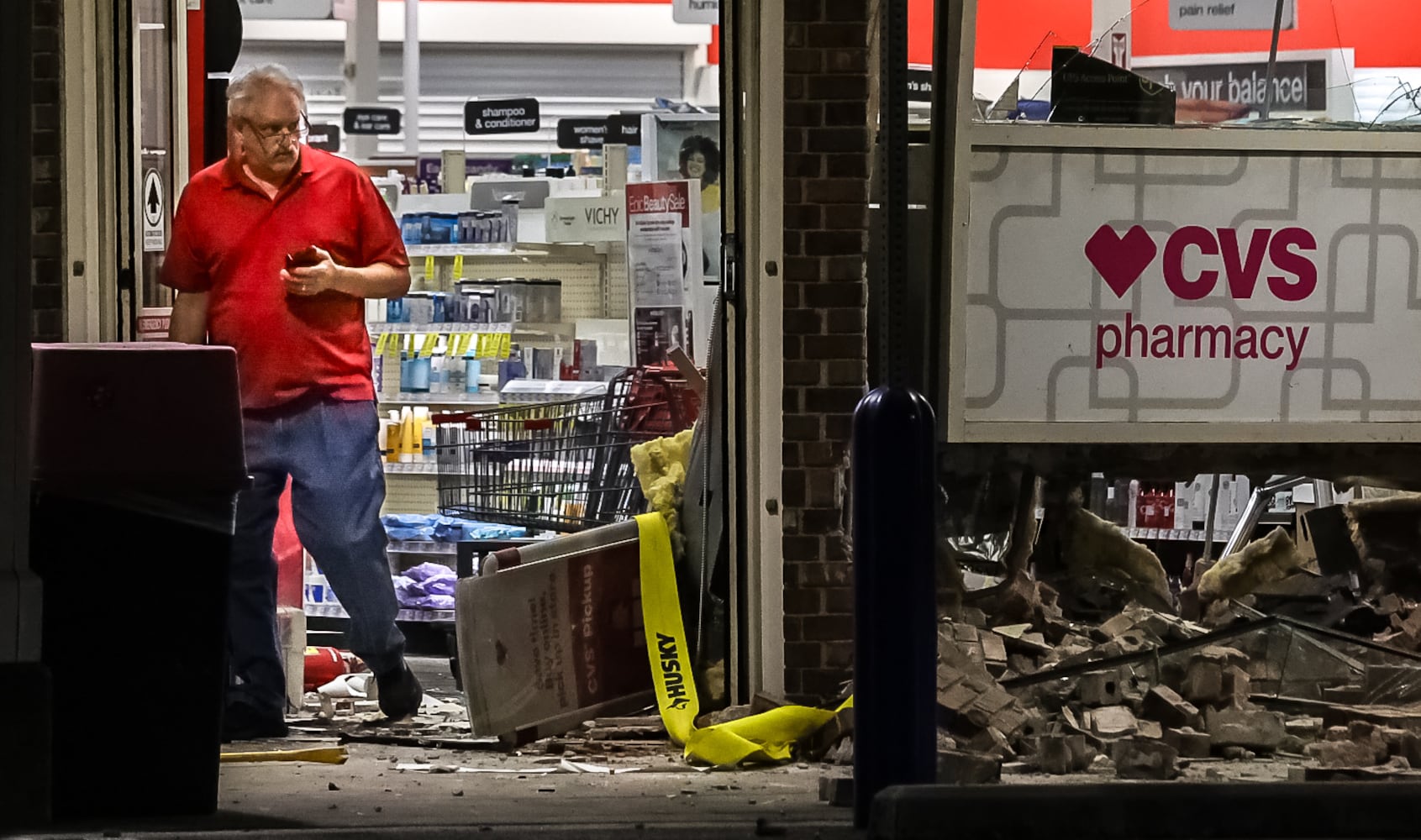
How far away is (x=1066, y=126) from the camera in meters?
4.74

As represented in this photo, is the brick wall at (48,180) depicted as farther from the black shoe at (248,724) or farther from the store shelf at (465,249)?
the store shelf at (465,249)

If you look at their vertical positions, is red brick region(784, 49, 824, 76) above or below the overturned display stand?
above

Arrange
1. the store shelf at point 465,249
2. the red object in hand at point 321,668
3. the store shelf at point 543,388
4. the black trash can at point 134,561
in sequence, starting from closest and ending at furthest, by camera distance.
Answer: the black trash can at point 134,561 < the red object in hand at point 321,668 < the store shelf at point 543,388 < the store shelf at point 465,249

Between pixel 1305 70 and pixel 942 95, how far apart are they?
113 centimetres

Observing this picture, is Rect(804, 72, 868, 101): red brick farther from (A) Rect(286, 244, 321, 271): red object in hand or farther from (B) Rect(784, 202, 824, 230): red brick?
(A) Rect(286, 244, 321, 271): red object in hand

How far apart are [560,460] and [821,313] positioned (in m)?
1.64

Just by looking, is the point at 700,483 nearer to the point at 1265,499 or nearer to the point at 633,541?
the point at 633,541

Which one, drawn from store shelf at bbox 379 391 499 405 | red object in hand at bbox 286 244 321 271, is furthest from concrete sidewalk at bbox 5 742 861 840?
store shelf at bbox 379 391 499 405

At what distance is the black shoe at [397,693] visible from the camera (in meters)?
5.53

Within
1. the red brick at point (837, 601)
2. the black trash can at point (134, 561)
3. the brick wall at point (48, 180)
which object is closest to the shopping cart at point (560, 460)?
the red brick at point (837, 601)

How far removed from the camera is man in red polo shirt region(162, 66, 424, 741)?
536 cm

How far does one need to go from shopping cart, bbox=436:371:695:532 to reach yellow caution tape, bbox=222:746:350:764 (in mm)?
1430

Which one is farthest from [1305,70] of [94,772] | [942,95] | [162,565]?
[94,772]

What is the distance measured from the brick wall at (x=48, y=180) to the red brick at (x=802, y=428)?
228 cm
